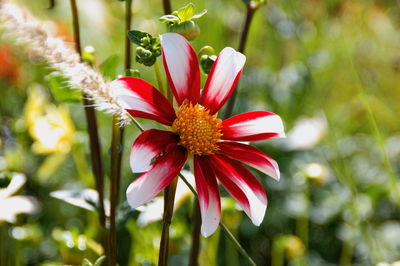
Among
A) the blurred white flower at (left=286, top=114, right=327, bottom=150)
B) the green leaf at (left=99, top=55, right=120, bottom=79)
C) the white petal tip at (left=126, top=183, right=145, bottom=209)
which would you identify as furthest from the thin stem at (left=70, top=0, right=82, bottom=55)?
the blurred white flower at (left=286, top=114, right=327, bottom=150)

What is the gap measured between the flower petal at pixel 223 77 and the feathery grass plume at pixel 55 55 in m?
0.11

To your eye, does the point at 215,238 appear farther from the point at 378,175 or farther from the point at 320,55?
the point at 320,55

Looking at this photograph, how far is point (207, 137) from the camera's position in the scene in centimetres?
49

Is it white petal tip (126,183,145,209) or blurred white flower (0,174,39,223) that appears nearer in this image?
white petal tip (126,183,145,209)

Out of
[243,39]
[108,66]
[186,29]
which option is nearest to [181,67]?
[186,29]

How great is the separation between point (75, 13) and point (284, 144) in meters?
0.75

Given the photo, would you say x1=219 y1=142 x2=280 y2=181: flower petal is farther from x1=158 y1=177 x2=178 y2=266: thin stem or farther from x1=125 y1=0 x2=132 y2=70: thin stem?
x1=125 y1=0 x2=132 y2=70: thin stem

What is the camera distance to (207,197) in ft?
1.50

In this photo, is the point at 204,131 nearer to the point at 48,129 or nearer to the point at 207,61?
the point at 207,61

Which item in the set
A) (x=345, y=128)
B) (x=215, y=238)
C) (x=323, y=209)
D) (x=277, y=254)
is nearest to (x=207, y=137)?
(x=215, y=238)

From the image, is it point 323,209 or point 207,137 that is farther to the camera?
point 323,209

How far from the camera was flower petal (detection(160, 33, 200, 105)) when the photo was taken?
46 cm

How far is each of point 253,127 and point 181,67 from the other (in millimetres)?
86

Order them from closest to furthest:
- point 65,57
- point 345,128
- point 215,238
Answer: point 65,57 → point 215,238 → point 345,128
